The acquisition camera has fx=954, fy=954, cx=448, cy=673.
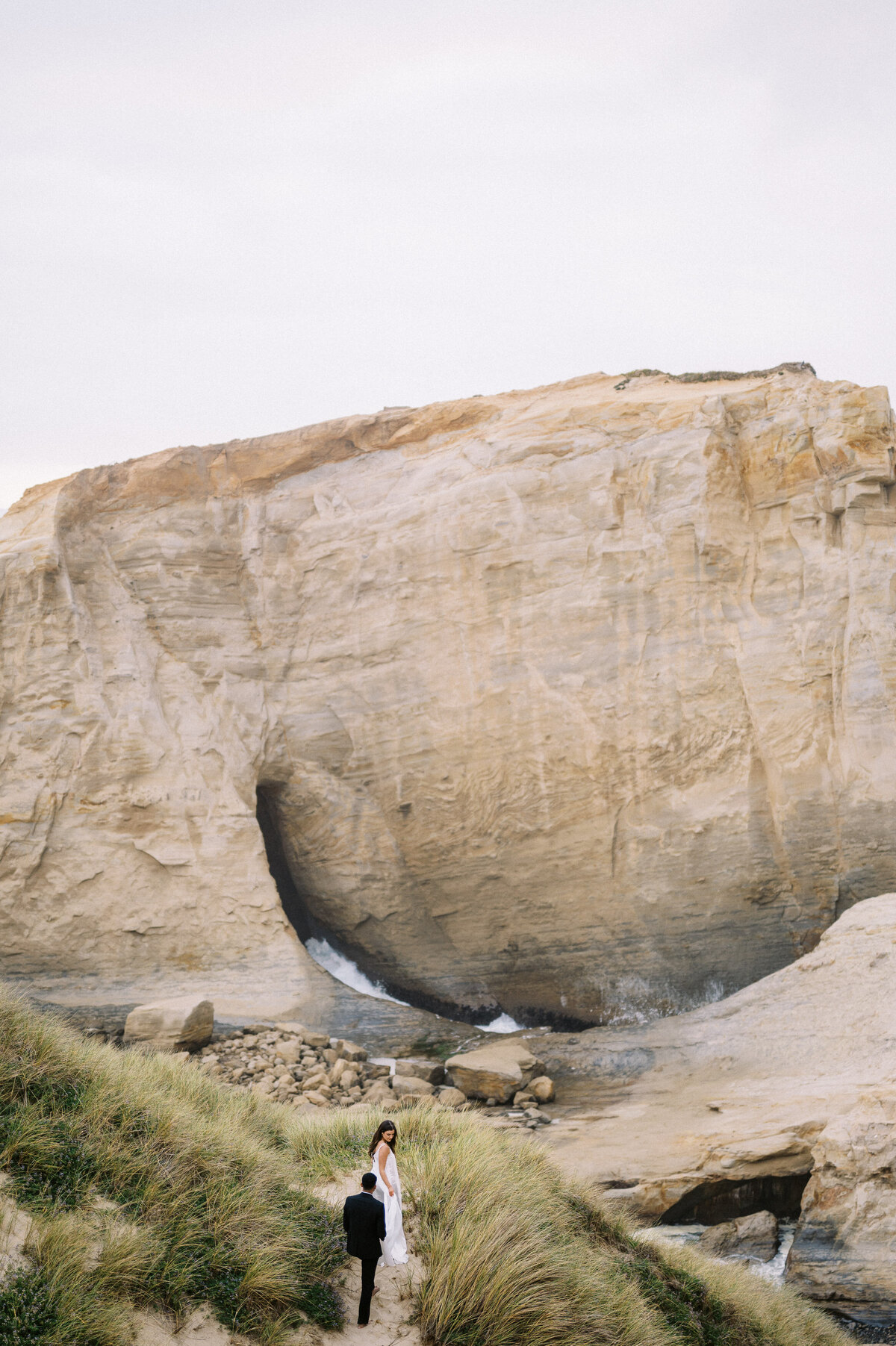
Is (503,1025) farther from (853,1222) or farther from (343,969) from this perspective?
(853,1222)

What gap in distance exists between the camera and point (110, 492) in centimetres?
1609

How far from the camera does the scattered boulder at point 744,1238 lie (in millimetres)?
7883

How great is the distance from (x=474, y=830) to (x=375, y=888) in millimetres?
2042

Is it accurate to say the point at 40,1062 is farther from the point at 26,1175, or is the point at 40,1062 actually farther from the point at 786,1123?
the point at 786,1123

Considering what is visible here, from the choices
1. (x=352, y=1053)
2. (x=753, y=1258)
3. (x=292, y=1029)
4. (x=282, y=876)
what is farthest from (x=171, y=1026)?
(x=753, y=1258)

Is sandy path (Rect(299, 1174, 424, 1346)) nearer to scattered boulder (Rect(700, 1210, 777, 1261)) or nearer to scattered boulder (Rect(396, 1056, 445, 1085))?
scattered boulder (Rect(700, 1210, 777, 1261))

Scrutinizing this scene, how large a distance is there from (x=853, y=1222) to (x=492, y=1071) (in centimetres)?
444

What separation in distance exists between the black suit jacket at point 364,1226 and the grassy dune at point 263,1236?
41 centimetres

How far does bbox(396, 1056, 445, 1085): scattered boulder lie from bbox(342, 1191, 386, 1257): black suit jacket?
6996mm

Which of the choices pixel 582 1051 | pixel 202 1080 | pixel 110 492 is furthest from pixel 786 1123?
pixel 110 492

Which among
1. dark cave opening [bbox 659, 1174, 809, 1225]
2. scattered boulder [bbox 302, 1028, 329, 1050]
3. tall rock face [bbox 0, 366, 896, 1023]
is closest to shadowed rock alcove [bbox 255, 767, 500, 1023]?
tall rock face [bbox 0, 366, 896, 1023]

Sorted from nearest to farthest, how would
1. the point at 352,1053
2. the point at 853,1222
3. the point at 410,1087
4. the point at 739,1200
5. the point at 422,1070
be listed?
the point at 853,1222, the point at 739,1200, the point at 410,1087, the point at 422,1070, the point at 352,1053

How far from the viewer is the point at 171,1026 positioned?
11.7m

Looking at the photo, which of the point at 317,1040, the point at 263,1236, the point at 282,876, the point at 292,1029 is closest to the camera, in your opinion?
the point at 263,1236
